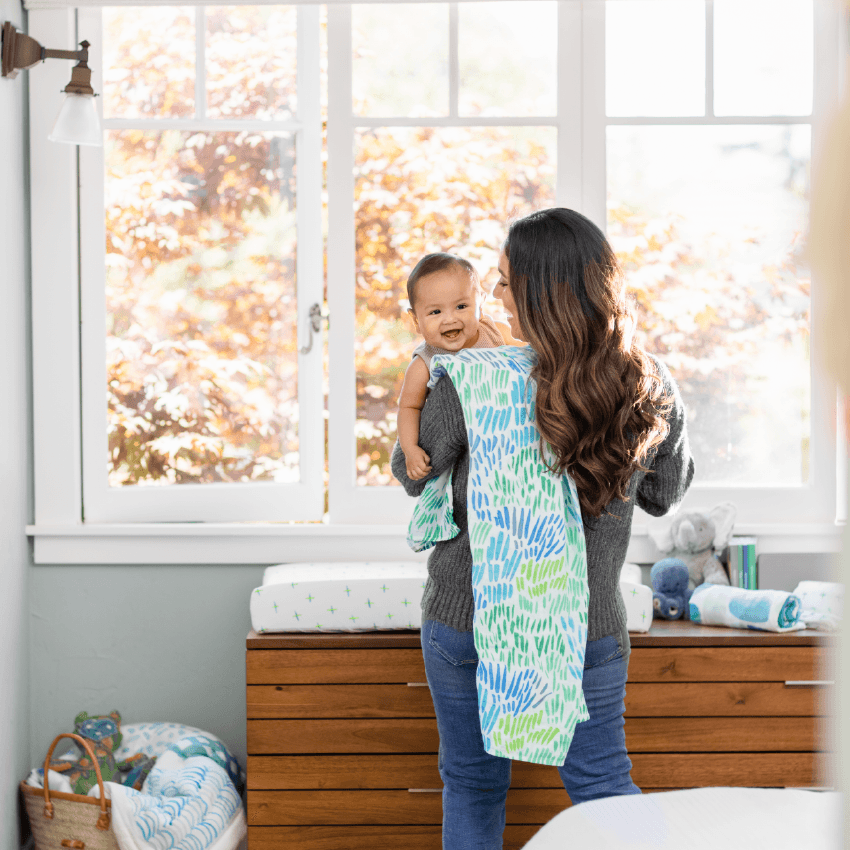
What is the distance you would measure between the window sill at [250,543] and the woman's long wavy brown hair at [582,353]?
1004 millimetres

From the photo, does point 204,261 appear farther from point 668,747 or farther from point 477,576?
point 668,747

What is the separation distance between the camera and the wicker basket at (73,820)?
5.94ft

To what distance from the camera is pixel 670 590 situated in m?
2.08

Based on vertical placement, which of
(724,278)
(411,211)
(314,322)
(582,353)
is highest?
(411,211)

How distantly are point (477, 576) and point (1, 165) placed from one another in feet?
4.84

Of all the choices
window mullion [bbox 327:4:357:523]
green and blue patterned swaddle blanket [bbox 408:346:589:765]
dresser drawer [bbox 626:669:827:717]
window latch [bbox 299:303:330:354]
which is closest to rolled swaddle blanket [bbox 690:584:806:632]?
dresser drawer [bbox 626:669:827:717]

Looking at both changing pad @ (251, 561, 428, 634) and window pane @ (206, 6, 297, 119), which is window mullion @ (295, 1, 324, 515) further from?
changing pad @ (251, 561, 428, 634)

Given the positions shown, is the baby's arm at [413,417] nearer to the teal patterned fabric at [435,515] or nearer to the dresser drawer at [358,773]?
the teal patterned fabric at [435,515]

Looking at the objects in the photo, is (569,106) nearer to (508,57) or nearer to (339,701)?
(508,57)

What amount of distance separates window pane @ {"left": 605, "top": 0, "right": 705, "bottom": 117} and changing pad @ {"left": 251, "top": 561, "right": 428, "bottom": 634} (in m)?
1.32

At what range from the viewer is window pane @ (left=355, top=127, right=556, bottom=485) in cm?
228

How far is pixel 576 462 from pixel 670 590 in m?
0.95

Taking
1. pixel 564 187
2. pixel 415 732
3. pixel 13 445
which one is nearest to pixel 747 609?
pixel 415 732

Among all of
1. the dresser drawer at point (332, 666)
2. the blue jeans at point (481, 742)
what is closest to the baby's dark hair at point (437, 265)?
the blue jeans at point (481, 742)
